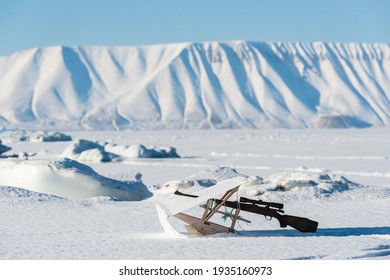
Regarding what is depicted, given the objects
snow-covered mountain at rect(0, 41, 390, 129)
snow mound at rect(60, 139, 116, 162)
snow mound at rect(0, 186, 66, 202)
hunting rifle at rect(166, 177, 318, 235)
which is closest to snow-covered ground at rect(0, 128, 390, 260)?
snow mound at rect(0, 186, 66, 202)

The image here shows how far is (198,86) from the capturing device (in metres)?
160

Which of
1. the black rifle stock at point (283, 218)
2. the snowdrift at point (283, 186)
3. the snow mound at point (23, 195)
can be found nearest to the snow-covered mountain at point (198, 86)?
the snowdrift at point (283, 186)

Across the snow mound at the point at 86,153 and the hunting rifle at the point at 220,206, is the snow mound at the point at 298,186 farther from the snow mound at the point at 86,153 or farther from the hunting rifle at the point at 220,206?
the snow mound at the point at 86,153

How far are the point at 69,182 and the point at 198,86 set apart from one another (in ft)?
482

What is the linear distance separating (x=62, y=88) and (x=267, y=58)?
51.2 meters

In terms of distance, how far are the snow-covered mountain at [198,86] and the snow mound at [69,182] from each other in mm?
121087

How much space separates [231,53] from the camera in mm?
178000

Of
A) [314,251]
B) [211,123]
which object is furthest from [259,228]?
[211,123]

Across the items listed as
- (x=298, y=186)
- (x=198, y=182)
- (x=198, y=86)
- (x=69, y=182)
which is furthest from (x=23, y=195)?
(x=198, y=86)

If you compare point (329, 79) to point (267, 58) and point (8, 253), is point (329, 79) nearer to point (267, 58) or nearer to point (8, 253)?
point (267, 58)

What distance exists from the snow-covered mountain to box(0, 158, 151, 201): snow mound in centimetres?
12109

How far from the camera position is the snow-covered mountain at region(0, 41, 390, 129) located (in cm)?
14512

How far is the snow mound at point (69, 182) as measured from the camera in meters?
13.2

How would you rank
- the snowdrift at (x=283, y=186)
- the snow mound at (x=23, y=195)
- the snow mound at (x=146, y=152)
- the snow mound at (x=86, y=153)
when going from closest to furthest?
1. the snow mound at (x=23, y=195)
2. the snowdrift at (x=283, y=186)
3. the snow mound at (x=86, y=153)
4. the snow mound at (x=146, y=152)
